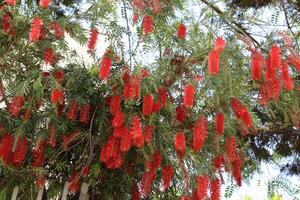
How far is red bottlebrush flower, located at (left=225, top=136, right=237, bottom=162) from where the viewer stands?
346cm

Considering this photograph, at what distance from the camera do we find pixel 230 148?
3490 mm

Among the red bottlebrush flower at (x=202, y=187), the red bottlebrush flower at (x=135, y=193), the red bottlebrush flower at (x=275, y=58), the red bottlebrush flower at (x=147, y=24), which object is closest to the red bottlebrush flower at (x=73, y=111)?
the red bottlebrush flower at (x=147, y=24)

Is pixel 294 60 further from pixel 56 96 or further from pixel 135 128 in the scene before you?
pixel 56 96

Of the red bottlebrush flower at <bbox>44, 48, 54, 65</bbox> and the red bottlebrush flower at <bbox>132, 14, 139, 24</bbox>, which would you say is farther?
the red bottlebrush flower at <bbox>132, 14, 139, 24</bbox>

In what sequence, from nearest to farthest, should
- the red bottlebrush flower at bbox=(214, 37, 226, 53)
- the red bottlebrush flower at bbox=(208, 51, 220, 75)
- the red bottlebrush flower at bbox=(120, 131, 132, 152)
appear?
the red bottlebrush flower at bbox=(208, 51, 220, 75) → the red bottlebrush flower at bbox=(214, 37, 226, 53) → the red bottlebrush flower at bbox=(120, 131, 132, 152)

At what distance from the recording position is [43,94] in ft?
11.1

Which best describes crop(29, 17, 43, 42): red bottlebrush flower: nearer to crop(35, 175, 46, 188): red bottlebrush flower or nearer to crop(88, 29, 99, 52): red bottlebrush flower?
crop(88, 29, 99, 52): red bottlebrush flower

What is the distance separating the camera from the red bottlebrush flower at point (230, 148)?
346cm

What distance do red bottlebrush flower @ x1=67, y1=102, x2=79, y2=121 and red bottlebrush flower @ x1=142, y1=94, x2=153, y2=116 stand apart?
44cm

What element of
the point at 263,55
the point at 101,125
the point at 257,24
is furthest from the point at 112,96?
the point at 257,24

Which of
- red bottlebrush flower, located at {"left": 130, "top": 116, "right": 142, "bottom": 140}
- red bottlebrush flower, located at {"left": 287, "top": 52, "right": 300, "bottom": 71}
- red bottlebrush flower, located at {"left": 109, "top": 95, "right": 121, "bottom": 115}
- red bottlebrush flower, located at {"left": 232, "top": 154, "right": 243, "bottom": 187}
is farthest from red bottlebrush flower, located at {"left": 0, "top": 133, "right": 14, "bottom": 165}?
red bottlebrush flower, located at {"left": 287, "top": 52, "right": 300, "bottom": 71}

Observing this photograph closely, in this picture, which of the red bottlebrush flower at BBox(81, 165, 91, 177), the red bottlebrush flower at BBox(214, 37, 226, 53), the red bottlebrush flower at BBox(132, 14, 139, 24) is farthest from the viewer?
the red bottlebrush flower at BBox(132, 14, 139, 24)

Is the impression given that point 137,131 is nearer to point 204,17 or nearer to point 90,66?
point 90,66

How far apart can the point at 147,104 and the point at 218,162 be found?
0.72 meters
